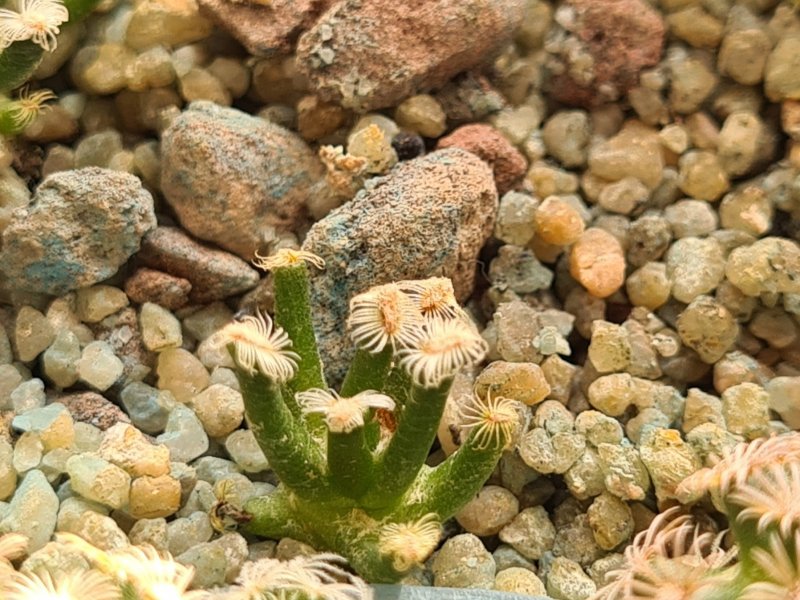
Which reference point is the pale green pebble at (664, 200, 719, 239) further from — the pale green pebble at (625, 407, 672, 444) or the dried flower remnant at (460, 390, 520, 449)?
the dried flower remnant at (460, 390, 520, 449)

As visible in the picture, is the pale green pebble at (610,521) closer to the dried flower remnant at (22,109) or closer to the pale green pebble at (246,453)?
the pale green pebble at (246,453)

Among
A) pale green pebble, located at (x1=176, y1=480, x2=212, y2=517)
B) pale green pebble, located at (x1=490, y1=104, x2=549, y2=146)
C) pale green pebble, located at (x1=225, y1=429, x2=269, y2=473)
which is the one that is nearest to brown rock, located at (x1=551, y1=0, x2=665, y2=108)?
pale green pebble, located at (x1=490, y1=104, x2=549, y2=146)

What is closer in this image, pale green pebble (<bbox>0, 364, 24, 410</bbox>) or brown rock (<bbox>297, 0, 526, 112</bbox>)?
pale green pebble (<bbox>0, 364, 24, 410</bbox>)

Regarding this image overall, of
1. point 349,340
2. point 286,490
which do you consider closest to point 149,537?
point 286,490

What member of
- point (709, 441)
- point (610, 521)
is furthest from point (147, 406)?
point (709, 441)

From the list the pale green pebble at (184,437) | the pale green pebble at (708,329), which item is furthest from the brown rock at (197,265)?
the pale green pebble at (708,329)

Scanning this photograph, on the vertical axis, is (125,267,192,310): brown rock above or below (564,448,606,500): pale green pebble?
above
